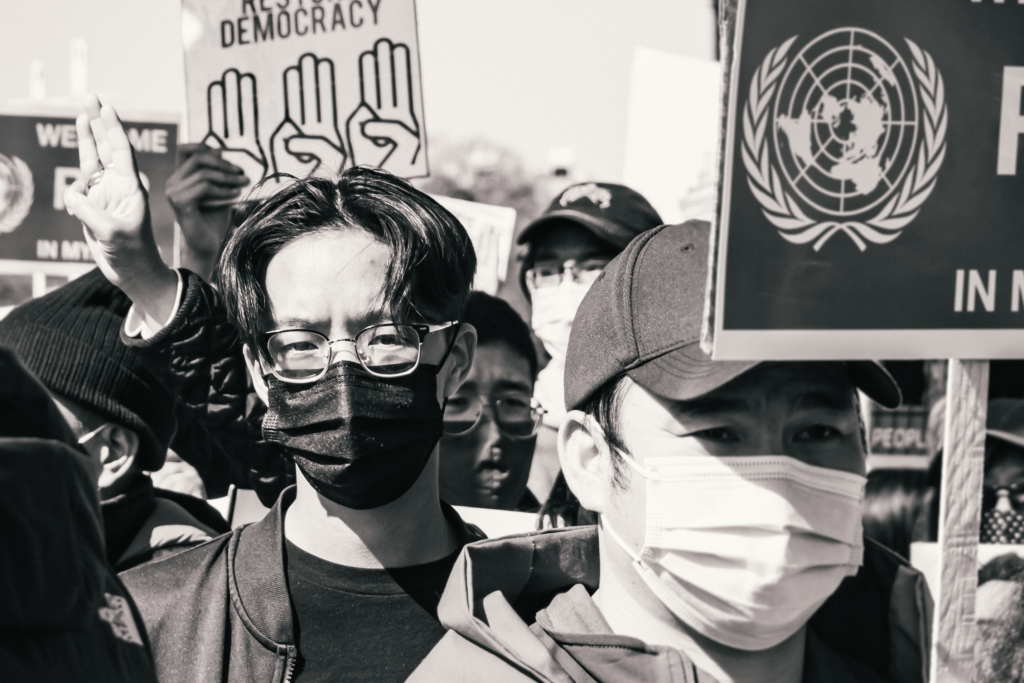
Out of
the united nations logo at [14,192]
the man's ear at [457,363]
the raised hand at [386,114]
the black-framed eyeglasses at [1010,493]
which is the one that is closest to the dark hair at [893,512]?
the black-framed eyeglasses at [1010,493]

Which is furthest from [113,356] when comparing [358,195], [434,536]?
[434,536]

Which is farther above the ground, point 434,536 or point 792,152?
point 792,152

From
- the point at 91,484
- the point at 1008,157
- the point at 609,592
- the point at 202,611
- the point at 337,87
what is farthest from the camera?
the point at 337,87

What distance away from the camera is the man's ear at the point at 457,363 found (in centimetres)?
272

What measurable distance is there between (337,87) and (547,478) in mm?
1762

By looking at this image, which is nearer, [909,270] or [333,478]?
[909,270]

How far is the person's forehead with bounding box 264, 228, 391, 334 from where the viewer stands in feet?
8.40

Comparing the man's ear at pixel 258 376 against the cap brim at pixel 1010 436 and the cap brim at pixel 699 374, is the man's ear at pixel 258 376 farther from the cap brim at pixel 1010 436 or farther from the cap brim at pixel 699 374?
the cap brim at pixel 1010 436

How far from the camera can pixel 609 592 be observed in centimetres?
212

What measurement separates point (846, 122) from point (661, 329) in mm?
488

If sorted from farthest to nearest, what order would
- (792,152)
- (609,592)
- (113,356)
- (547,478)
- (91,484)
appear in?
1. (547,478)
2. (113,356)
3. (609,592)
4. (792,152)
5. (91,484)

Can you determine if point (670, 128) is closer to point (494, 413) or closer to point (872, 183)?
point (494, 413)

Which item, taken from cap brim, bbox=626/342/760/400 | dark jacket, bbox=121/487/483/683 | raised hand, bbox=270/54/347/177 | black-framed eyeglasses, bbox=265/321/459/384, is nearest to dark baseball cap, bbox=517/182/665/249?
raised hand, bbox=270/54/347/177

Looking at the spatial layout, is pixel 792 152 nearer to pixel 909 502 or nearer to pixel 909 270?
pixel 909 270
